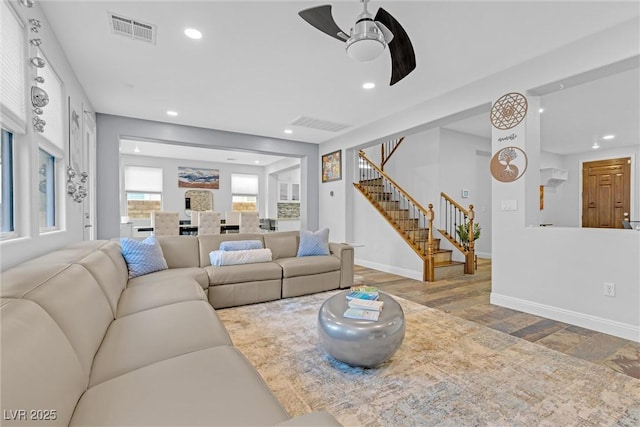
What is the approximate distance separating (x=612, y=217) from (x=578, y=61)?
6.36 meters

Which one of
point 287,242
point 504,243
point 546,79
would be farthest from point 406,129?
point 287,242

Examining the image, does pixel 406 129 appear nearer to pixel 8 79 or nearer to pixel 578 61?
pixel 578 61

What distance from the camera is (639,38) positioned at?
2426 mm

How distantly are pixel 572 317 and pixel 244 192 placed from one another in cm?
897

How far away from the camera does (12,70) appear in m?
1.89

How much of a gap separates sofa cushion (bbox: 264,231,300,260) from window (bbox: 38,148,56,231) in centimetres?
227

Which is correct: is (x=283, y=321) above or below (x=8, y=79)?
below

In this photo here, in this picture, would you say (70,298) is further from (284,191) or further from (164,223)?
(284,191)

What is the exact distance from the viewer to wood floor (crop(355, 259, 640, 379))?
2.28m

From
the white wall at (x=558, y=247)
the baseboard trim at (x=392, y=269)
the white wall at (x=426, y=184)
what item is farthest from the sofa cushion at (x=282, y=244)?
the white wall at (x=558, y=247)

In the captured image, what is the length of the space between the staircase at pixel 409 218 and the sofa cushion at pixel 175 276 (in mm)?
3365

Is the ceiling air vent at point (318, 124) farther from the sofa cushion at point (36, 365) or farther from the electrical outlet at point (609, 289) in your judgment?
the sofa cushion at point (36, 365)

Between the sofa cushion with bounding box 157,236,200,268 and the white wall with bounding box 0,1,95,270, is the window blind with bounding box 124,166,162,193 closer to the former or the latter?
the sofa cushion with bounding box 157,236,200,268

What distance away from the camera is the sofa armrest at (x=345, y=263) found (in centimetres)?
416
